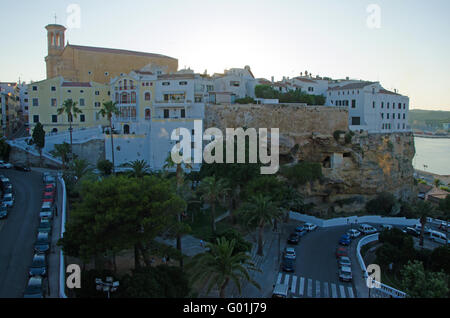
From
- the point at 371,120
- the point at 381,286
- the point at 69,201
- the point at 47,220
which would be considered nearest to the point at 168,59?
the point at 371,120

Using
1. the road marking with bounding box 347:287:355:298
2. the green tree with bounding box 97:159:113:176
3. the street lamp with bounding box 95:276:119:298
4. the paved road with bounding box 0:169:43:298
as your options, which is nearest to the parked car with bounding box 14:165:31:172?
the paved road with bounding box 0:169:43:298

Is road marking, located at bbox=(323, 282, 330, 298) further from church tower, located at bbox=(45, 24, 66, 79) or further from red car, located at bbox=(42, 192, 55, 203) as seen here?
church tower, located at bbox=(45, 24, 66, 79)

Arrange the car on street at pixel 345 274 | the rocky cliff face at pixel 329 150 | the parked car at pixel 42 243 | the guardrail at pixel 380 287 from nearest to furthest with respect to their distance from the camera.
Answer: the parked car at pixel 42 243, the guardrail at pixel 380 287, the car on street at pixel 345 274, the rocky cliff face at pixel 329 150

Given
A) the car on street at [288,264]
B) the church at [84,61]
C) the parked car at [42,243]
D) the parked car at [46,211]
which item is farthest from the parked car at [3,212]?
the church at [84,61]

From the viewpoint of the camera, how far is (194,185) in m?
47.1

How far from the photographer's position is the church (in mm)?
68062

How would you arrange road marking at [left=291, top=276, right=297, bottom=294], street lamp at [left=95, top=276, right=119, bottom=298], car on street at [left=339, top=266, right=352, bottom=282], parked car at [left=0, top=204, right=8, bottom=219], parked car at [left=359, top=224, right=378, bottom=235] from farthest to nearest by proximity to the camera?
parked car at [left=359, top=224, right=378, bottom=235] < parked car at [left=0, top=204, right=8, bottom=219] < car on street at [left=339, top=266, right=352, bottom=282] < road marking at [left=291, top=276, right=297, bottom=294] < street lamp at [left=95, top=276, right=119, bottom=298]

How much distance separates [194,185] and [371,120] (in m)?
33.4

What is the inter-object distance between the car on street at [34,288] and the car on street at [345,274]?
19907 millimetres

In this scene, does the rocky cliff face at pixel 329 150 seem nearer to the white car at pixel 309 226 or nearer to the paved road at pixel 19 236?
the white car at pixel 309 226

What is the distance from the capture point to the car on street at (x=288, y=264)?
1134 inches

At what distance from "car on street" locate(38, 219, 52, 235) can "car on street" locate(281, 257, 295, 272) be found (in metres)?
17.7
